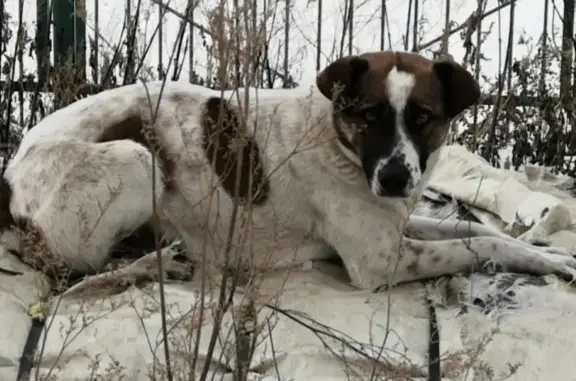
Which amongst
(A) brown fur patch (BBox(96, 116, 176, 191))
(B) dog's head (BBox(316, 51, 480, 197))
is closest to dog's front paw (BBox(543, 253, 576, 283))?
(B) dog's head (BBox(316, 51, 480, 197))

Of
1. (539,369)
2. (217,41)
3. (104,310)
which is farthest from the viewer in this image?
(104,310)

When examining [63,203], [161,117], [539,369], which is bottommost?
[539,369]

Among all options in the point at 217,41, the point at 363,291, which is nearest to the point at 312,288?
the point at 363,291

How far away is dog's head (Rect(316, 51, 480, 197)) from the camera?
3.96 meters

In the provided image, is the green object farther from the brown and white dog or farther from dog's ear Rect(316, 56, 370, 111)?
dog's ear Rect(316, 56, 370, 111)

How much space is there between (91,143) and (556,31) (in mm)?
3734

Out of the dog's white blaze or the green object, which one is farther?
the green object

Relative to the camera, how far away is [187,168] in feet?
14.0

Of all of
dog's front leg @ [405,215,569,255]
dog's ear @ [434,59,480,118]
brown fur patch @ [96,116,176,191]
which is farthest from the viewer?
dog's front leg @ [405,215,569,255]

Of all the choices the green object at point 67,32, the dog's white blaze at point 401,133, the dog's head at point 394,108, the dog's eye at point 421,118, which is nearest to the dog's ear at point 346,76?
the dog's head at point 394,108

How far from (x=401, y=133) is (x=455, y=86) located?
1.10ft

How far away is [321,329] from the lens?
12.0 ft

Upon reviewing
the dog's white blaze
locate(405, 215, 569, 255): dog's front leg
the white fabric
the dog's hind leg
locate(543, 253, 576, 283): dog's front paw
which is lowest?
the white fabric

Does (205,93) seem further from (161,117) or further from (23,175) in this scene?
(23,175)
